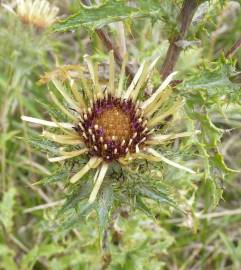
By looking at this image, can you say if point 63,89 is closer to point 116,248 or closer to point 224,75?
point 224,75

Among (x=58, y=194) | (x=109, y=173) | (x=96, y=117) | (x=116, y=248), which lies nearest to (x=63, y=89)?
(x=96, y=117)

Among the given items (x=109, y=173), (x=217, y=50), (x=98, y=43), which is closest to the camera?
(x=109, y=173)

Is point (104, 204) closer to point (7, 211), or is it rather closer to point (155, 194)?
point (155, 194)

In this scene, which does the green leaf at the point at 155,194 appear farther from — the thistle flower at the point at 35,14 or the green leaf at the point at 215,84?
the thistle flower at the point at 35,14

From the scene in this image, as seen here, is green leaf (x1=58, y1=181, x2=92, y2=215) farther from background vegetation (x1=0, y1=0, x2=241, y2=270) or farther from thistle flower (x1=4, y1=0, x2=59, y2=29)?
thistle flower (x1=4, y1=0, x2=59, y2=29)

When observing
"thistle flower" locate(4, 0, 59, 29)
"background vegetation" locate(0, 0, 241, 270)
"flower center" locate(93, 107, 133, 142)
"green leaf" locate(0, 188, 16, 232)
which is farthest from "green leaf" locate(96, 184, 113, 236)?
"thistle flower" locate(4, 0, 59, 29)

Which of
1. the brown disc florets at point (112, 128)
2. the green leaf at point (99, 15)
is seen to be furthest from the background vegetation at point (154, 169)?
the brown disc florets at point (112, 128)
